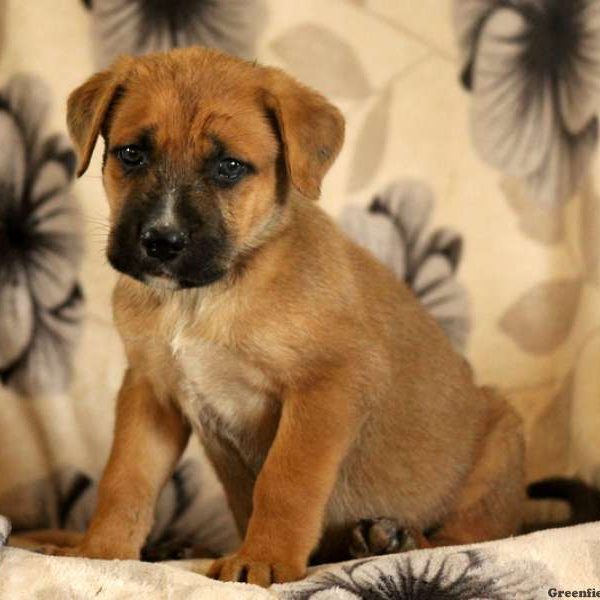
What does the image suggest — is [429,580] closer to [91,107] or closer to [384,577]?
[384,577]

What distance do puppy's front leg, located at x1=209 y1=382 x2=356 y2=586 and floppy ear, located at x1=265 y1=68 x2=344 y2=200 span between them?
0.48 meters

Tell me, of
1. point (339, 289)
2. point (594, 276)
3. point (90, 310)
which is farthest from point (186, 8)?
point (594, 276)

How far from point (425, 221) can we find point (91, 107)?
1399mm

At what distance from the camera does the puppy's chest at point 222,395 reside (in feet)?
8.90

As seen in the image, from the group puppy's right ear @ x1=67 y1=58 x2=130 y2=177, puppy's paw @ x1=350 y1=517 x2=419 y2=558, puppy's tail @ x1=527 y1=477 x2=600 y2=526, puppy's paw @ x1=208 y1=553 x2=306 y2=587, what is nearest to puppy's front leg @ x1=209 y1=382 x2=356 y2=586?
puppy's paw @ x1=208 y1=553 x2=306 y2=587

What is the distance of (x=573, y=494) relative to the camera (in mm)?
3422

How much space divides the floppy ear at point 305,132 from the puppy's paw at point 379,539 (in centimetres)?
84

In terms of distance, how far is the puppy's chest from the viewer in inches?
107

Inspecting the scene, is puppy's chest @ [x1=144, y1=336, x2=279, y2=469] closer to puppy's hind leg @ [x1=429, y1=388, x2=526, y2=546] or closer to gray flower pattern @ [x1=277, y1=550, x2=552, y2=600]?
gray flower pattern @ [x1=277, y1=550, x2=552, y2=600]

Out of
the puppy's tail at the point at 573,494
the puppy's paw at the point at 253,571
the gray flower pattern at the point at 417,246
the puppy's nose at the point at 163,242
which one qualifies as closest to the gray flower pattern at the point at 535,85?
the gray flower pattern at the point at 417,246

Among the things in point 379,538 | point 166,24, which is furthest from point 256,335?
point 166,24

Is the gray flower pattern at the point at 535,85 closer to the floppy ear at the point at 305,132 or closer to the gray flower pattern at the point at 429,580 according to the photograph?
the floppy ear at the point at 305,132

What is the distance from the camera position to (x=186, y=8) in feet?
11.9

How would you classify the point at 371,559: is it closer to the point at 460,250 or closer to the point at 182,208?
the point at 182,208
